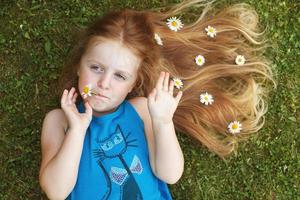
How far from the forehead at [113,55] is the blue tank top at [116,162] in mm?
502

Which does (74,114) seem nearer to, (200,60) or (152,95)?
(152,95)

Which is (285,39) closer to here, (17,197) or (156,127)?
(156,127)

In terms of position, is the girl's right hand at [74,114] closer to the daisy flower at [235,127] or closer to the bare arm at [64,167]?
the bare arm at [64,167]

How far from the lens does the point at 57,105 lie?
15.9 feet

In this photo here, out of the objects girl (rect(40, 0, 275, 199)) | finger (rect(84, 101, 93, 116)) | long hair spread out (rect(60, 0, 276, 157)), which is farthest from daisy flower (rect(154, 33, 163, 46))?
finger (rect(84, 101, 93, 116))

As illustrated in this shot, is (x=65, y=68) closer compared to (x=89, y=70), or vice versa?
(x=89, y=70)

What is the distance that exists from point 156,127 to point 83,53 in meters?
0.78

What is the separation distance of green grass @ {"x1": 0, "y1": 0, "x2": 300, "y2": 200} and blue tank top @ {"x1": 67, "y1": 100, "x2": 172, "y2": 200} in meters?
0.59

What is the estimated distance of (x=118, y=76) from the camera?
3.97 m

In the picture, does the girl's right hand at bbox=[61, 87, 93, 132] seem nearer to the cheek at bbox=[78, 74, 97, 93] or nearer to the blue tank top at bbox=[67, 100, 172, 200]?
the cheek at bbox=[78, 74, 97, 93]

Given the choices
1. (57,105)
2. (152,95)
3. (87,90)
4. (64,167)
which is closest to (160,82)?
(152,95)

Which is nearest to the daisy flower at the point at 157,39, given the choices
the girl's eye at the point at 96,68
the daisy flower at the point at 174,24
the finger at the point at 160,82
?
the daisy flower at the point at 174,24

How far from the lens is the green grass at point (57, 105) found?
4789 mm

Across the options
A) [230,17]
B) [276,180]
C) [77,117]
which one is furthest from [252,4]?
[77,117]
